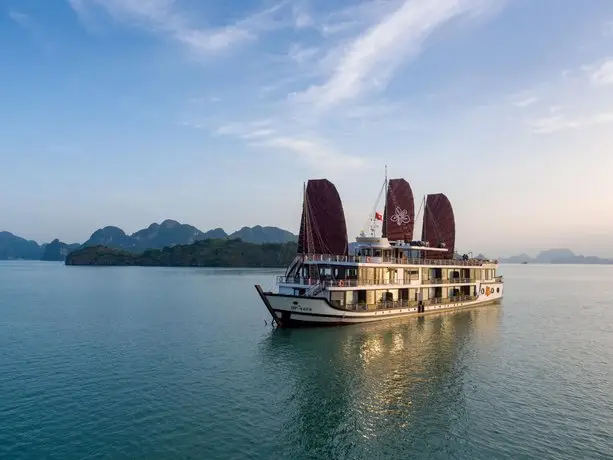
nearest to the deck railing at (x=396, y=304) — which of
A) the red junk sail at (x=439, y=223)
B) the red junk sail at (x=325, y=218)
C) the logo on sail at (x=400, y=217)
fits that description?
the red junk sail at (x=439, y=223)

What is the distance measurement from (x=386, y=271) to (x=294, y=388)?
90.4ft

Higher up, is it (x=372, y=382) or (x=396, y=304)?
(x=396, y=304)

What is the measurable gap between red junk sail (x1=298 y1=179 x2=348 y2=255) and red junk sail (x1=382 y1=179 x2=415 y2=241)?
Answer: 10.2 m

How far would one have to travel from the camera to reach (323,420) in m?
22.3

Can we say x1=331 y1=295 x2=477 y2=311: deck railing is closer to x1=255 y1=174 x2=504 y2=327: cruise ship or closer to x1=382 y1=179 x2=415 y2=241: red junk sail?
x1=255 y1=174 x2=504 y2=327: cruise ship

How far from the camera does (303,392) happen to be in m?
26.4

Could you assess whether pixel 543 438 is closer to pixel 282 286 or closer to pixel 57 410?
pixel 57 410

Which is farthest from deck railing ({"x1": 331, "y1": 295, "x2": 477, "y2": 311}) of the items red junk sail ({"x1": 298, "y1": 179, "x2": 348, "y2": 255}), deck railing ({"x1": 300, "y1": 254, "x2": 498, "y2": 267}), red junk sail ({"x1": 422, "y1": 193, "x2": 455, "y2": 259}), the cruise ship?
red junk sail ({"x1": 298, "y1": 179, "x2": 348, "y2": 255})

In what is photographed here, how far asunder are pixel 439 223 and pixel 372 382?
4892cm

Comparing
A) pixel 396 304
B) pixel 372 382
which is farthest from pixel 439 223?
pixel 372 382

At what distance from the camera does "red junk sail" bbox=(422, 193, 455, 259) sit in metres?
71.4

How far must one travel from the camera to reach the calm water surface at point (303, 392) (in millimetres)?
19609

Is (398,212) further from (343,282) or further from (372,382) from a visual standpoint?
(372,382)

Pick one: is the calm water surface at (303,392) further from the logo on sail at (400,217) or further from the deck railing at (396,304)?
the logo on sail at (400,217)
